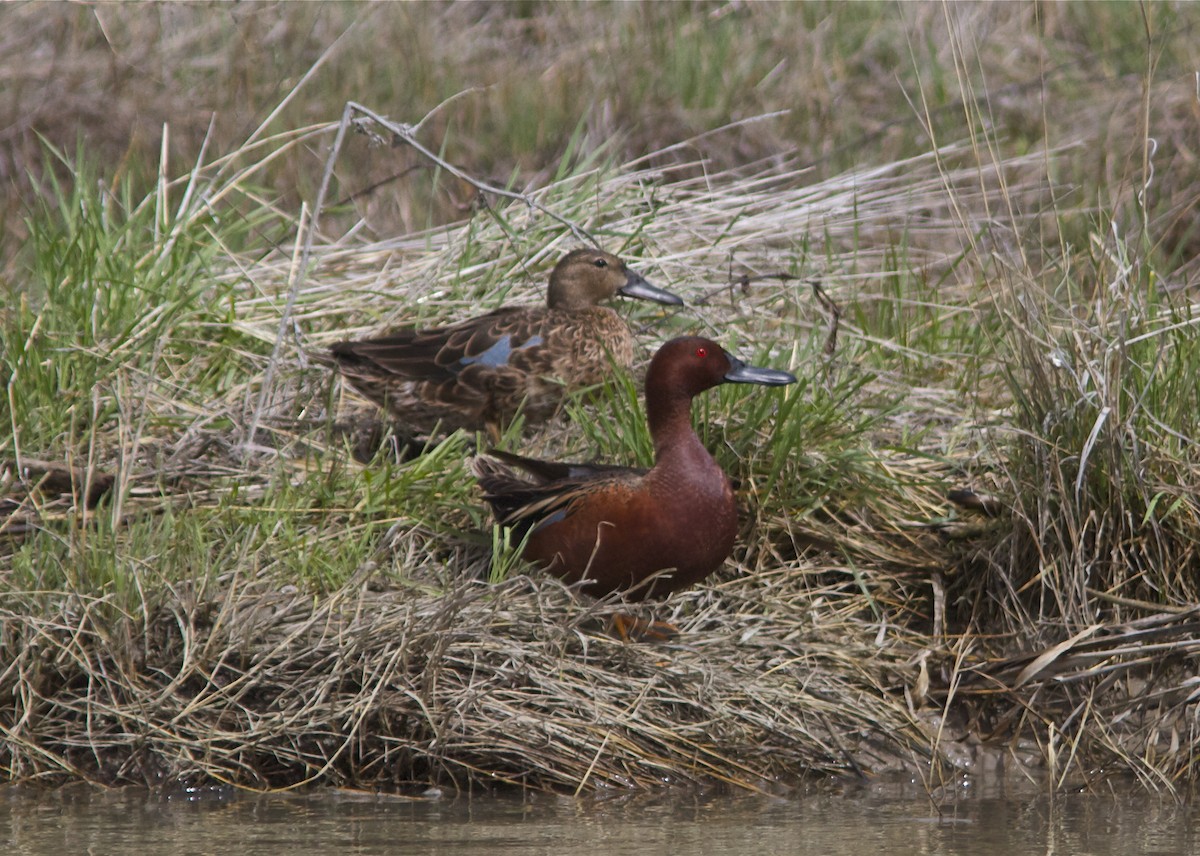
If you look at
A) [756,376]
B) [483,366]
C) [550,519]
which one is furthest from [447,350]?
[756,376]

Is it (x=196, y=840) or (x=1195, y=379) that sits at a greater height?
(x=1195, y=379)

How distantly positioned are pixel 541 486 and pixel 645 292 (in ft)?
4.20

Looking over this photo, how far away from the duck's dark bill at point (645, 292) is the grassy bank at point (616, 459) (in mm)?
188

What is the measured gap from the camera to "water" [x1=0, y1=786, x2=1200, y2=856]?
10.3 ft

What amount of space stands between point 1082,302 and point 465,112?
4387mm

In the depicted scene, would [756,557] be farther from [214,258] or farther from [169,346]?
[214,258]

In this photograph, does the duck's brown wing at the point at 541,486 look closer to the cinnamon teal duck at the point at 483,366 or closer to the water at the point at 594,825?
the cinnamon teal duck at the point at 483,366

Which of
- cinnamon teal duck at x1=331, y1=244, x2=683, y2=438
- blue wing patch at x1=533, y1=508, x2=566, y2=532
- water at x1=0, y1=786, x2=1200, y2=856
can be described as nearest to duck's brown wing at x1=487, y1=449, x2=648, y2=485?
blue wing patch at x1=533, y1=508, x2=566, y2=532

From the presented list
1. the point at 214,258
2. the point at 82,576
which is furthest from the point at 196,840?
the point at 214,258

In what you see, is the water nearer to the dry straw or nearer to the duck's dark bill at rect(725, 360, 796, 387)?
the dry straw

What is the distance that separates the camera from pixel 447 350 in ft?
16.4

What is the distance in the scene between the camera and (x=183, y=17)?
852 cm

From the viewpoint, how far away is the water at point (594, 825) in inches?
124

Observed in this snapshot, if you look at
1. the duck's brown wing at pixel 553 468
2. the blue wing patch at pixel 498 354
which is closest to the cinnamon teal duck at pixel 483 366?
the blue wing patch at pixel 498 354
